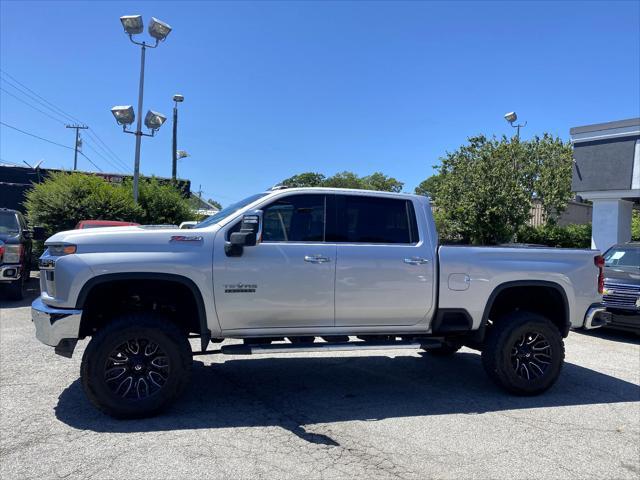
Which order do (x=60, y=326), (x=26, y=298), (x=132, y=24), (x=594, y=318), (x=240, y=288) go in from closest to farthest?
(x=60, y=326) < (x=240, y=288) < (x=594, y=318) < (x=26, y=298) < (x=132, y=24)

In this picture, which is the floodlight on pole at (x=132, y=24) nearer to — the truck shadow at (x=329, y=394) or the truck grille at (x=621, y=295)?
the truck shadow at (x=329, y=394)

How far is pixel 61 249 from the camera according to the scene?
451 cm

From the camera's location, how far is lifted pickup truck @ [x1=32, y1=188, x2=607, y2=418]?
4.50 metres

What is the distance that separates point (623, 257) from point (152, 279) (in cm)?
955

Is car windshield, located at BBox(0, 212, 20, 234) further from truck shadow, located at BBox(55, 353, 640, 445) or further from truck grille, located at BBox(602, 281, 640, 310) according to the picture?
truck grille, located at BBox(602, 281, 640, 310)

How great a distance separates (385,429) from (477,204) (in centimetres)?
1627

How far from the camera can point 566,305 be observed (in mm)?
5664

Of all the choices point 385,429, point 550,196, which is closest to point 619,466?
point 385,429

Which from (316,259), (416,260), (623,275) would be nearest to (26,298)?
(316,259)

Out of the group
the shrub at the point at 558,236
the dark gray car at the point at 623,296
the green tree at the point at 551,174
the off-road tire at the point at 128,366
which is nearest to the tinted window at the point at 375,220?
the off-road tire at the point at 128,366

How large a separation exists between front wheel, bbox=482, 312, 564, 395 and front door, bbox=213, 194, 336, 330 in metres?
1.87

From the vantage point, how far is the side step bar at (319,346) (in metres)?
4.74

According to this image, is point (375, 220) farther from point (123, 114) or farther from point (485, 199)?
point (485, 199)

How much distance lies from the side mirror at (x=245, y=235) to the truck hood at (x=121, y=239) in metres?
0.31
